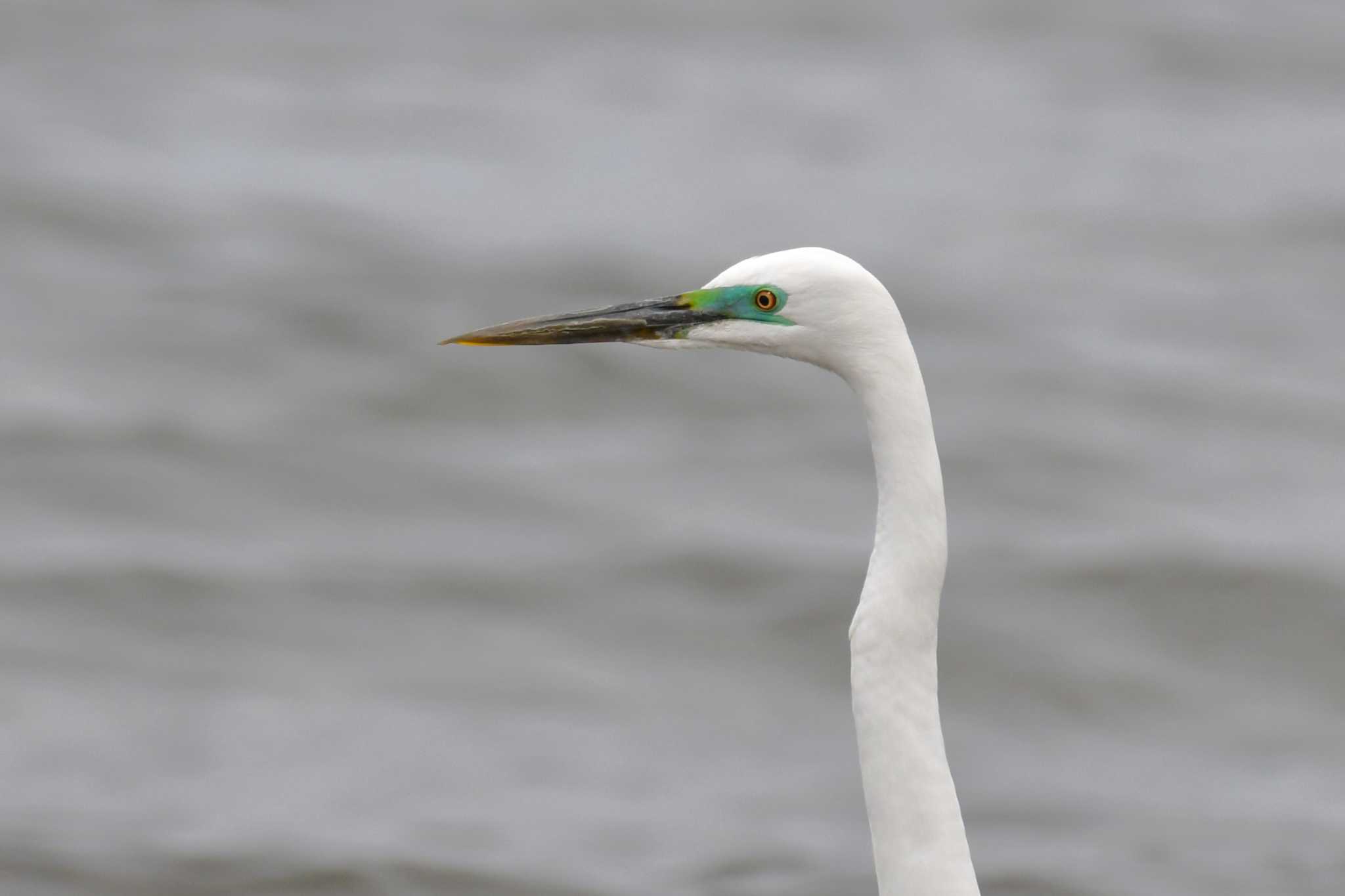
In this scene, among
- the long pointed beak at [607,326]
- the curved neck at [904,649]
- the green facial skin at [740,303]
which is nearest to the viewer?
the curved neck at [904,649]

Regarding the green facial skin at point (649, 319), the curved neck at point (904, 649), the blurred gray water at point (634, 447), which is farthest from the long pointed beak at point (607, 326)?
the blurred gray water at point (634, 447)

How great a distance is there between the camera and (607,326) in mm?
3924

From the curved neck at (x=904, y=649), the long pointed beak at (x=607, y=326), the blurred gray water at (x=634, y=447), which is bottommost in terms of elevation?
the curved neck at (x=904, y=649)

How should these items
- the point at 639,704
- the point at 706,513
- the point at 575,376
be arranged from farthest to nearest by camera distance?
the point at 575,376 < the point at 706,513 < the point at 639,704

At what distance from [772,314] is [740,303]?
79 mm

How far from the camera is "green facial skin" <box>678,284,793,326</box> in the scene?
3.65 metres

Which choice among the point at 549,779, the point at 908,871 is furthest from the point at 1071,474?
the point at 908,871

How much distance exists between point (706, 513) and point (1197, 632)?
234 centimetres

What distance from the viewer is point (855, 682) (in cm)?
370

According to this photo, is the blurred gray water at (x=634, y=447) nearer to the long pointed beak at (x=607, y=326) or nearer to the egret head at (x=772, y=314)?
→ the long pointed beak at (x=607, y=326)

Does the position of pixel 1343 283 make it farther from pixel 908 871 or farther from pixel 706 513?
pixel 908 871

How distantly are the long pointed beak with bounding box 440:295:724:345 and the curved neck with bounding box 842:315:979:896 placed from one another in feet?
1.26

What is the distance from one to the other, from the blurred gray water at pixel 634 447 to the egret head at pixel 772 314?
3.45 metres

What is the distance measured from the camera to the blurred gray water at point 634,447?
7.41 meters
